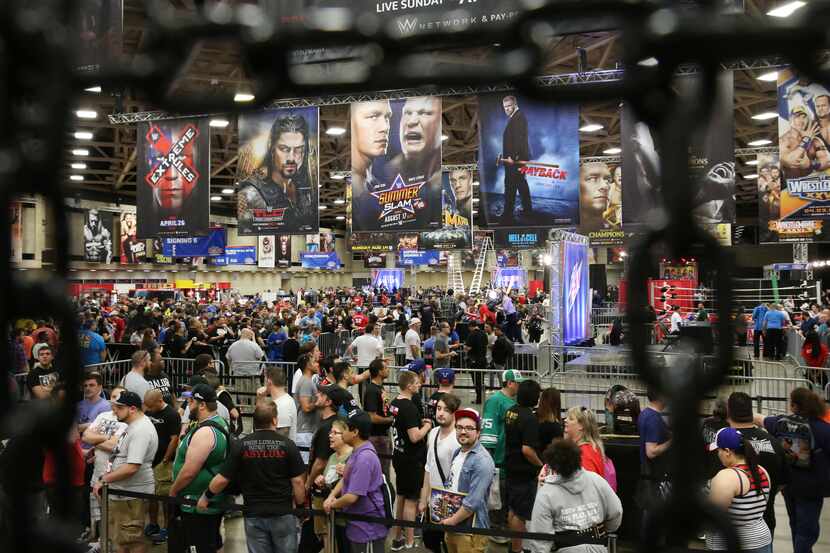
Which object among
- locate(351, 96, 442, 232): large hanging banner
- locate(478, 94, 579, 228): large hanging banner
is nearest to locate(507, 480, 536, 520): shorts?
locate(478, 94, 579, 228): large hanging banner

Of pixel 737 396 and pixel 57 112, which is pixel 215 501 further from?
pixel 57 112

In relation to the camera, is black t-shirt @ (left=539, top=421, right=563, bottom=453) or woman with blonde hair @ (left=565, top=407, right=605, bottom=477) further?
black t-shirt @ (left=539, top=421, right=563, bottom=453)

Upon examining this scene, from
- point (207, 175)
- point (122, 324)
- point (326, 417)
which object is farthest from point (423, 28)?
point (122, 324)

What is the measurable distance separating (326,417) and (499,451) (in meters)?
1.83

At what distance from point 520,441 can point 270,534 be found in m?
2.43

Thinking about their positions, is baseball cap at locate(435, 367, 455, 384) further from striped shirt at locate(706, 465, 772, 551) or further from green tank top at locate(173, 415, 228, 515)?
striped shirt at locate(706, 465, 772, 551)

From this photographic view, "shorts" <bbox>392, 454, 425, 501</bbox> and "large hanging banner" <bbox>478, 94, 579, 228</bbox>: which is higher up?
"large hanging banner" <bbox>478, 94, 579, 228</bbox>

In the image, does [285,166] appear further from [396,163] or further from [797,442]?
[797,442]

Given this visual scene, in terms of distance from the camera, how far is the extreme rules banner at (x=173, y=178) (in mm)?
14727

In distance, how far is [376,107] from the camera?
13.7 m

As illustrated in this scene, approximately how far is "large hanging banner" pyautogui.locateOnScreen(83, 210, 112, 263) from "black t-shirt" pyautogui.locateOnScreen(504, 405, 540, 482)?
30578 mm

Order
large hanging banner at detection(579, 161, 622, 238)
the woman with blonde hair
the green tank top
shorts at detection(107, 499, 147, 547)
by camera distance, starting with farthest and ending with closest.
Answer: large hanging banner at detection(579, 161, 622, 238)
shorts at detection(107, 499, 147, 547)
the green tank top
the woman with blonde hair

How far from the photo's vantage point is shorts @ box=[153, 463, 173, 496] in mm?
7215

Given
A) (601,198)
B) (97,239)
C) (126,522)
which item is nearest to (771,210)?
(601,198)
